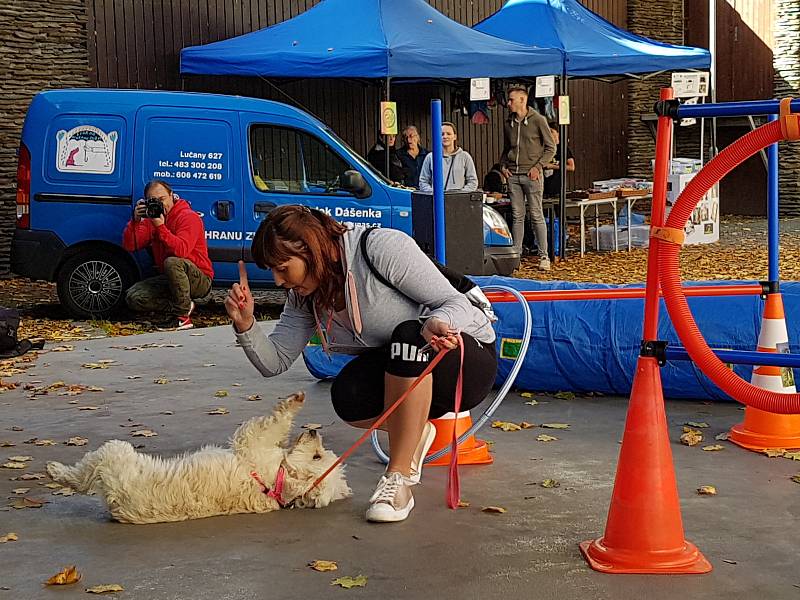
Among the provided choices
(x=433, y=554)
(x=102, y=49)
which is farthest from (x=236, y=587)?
(x=102, y=49)

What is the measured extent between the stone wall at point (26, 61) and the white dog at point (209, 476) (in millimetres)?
11188

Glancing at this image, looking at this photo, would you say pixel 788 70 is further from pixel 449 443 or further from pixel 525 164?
pixel 449 443

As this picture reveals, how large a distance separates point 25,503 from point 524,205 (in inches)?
419

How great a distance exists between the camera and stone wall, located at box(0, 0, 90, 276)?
1462 cm

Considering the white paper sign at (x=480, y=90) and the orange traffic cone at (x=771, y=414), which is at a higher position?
the white paper sign at (x=480, y=90)

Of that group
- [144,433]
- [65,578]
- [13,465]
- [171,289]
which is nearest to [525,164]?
[171,289]

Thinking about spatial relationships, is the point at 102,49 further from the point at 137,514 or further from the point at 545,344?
the point at 137,514

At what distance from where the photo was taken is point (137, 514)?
4348mm

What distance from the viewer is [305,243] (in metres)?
4.18

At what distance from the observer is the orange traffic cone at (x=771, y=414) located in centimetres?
536

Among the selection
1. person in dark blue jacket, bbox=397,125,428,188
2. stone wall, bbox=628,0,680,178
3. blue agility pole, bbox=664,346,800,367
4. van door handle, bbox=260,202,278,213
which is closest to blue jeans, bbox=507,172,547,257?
person in dark blue jacket, bbox=397,125,428,188

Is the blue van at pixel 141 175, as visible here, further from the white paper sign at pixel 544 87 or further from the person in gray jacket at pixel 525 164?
the white paper sign at pixel 544 87

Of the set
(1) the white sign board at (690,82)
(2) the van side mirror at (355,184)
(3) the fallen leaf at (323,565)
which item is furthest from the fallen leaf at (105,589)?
(1) the white sign board at (690,82)

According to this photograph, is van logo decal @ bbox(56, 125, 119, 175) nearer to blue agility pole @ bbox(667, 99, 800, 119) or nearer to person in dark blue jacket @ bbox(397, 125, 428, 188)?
person in dark blue jacket @ bbox(397, 125, 428, 188)
